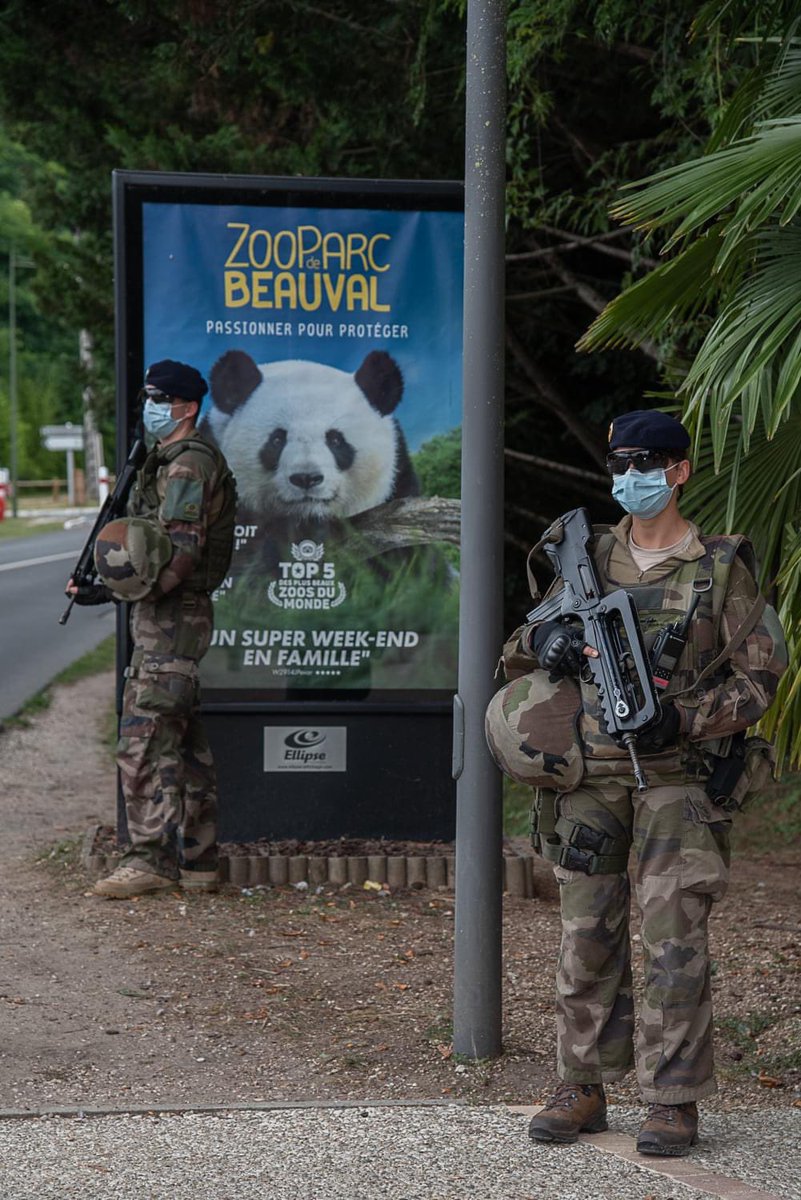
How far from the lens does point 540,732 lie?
4035 millimetres

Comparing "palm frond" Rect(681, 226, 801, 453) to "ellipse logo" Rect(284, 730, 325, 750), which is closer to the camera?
"palm frond" Rect(681, 226, 801, 453)

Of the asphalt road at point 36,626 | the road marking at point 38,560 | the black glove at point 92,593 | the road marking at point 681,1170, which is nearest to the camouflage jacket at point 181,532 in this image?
the black glove at point 92,593

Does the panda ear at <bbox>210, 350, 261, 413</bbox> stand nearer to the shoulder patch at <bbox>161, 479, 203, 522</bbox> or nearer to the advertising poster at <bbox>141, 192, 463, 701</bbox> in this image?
the advertising poster at <bbox>141, 192, 463, 701</bbox>

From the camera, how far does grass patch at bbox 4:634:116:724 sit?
1194 centimetres

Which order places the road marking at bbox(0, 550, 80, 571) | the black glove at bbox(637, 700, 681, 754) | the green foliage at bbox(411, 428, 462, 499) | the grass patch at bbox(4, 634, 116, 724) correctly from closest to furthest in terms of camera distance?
the black glove at bbox(637, 700, 681, 754), the green foliage at bbox(411, 428, 462, 499), the grass patch at bbox(4, 634, 116, 724), the road marking at bbox(0, 550, 80, 571)

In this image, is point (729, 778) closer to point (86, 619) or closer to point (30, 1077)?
point (30, 1077)

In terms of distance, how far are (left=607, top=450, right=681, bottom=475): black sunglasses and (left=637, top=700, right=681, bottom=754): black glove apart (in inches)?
22.8

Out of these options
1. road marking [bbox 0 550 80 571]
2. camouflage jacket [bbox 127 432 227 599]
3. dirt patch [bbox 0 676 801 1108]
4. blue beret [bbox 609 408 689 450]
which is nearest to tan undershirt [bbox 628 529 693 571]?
blue beret [bbox 609 408 689 450]

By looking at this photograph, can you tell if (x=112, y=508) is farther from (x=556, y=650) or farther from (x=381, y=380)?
(x=556, y=650)

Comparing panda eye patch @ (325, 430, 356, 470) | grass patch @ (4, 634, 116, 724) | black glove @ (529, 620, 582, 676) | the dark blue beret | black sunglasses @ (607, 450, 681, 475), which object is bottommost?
grass patch @ (4, 634, 116, 724)

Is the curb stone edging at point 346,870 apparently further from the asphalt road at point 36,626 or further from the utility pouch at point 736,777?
the asphalt road at point 36,626

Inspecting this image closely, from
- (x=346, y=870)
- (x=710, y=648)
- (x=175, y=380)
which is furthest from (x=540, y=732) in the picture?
(x=346, y=870)

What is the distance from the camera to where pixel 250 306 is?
7176mm

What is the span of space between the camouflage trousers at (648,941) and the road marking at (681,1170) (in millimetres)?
140
